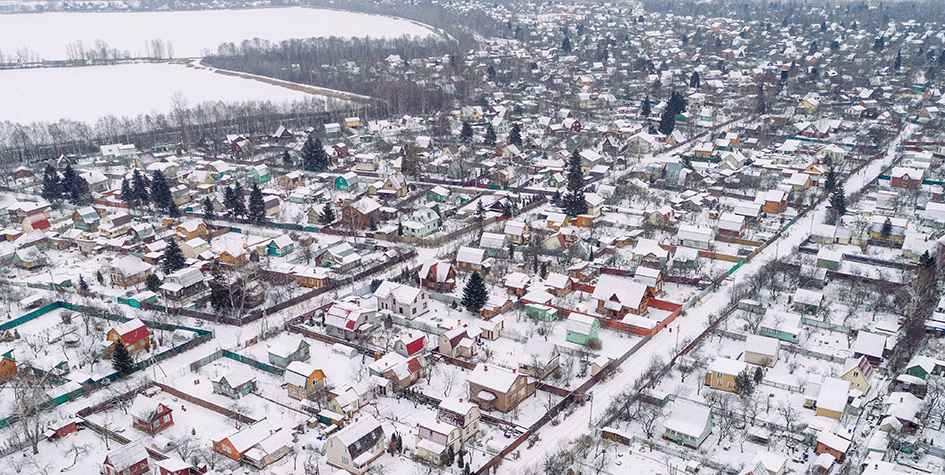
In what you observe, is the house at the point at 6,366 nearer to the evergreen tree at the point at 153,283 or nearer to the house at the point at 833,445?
the evergreen tree at the point at 153,283

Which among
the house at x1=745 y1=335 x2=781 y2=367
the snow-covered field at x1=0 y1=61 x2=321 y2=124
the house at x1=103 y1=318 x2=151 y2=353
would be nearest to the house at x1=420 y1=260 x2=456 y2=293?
the house at x1=103 y1=318 x2=151 y2=353

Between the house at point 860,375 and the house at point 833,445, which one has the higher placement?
the house at point 860,375

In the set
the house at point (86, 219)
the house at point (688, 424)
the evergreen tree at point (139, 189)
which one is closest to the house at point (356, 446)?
the house at point (688, 424)

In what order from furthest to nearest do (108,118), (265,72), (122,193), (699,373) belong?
(265,72) < (108,118) < (122,193) < (699,373)

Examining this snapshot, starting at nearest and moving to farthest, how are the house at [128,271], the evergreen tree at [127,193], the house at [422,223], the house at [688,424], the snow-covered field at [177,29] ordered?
the house at [688,424] < the house at [128,271] < the house at [422,223] < the evergreen tree at [127,193] < the snow-covered field at [177,29]

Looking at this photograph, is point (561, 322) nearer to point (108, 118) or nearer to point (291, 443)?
point (291, 443)

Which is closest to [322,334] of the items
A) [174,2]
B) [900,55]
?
[900,55]
